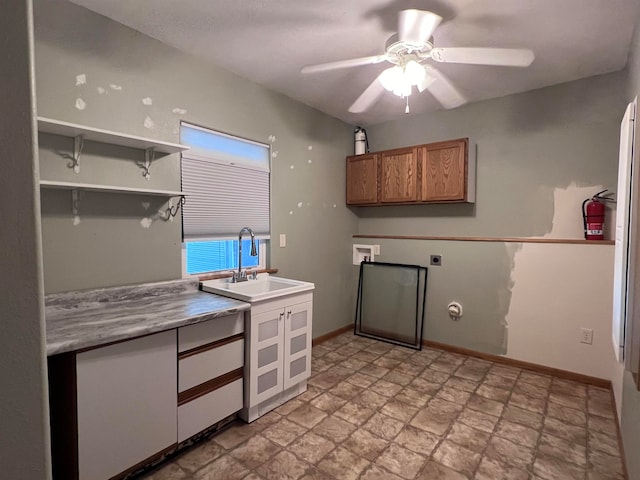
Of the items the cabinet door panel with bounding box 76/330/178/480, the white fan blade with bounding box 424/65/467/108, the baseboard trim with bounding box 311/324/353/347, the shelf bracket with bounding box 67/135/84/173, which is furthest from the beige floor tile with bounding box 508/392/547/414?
the shelf bracket with bounding box 67/135/84/173

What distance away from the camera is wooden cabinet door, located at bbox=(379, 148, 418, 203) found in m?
3.42

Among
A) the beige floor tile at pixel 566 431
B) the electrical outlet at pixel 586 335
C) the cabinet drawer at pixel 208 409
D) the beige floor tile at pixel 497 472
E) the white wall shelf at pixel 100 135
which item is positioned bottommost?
the beige floor tile at pixel 497 472

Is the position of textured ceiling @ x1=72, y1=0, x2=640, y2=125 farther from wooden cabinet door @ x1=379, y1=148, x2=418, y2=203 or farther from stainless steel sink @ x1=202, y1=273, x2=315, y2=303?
stainless steel sink @ x1=202, y1=273, x2=315, y2=303

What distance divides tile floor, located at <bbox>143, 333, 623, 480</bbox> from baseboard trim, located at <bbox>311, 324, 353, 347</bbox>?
0.61 meters

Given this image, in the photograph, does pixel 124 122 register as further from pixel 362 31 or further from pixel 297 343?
pixel 297 343

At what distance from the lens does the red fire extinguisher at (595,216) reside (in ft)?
8.60

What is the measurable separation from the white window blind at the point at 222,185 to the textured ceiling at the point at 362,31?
0.60 m

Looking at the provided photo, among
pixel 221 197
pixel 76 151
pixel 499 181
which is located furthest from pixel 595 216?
pixel 76 151

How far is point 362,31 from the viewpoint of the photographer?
209cm

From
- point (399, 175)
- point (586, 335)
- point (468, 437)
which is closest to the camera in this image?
point (468, 437)

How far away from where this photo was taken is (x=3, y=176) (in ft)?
1.81

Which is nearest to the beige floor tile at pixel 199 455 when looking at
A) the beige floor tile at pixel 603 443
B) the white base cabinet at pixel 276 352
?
the white base cabinet at pixel 276 352

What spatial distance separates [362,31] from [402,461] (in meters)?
2.60

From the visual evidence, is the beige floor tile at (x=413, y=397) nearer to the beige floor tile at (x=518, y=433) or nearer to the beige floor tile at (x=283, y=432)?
the beige floor tile at (x=518, y=433)
